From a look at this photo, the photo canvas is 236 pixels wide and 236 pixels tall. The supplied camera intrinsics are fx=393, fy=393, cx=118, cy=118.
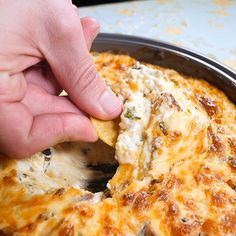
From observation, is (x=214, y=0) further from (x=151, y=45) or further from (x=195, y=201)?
(x=195, y=201)

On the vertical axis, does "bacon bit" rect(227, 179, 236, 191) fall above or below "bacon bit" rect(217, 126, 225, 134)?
below

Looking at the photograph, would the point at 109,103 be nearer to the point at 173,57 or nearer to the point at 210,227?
the point at 210,227

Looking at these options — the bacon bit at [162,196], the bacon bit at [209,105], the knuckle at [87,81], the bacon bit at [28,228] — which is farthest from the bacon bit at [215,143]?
the bacon bit at [28,228]

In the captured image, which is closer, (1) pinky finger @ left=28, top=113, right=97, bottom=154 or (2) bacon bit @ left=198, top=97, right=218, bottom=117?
Answer: (1) pinky finger @ left=28, top=113, right=97, bottom=154

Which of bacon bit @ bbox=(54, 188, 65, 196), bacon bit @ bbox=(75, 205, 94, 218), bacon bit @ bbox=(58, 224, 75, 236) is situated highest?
bacon bit @ bbox=(75, 205, 94, 218)

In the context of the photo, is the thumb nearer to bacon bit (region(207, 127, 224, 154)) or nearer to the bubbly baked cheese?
the bubbly baked cheese

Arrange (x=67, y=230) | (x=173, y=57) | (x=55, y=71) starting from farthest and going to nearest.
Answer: (x=173, y=57) → (x=55, y=71) → (x=67, y=230)

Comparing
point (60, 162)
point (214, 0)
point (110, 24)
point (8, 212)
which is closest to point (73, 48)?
point (60, 162)

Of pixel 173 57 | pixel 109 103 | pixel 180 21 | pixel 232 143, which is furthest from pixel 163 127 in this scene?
pixel 180 21

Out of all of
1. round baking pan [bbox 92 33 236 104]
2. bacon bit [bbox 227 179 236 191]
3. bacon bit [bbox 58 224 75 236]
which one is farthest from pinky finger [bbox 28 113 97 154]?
round baking pan [bbox 92 33 236 104]
